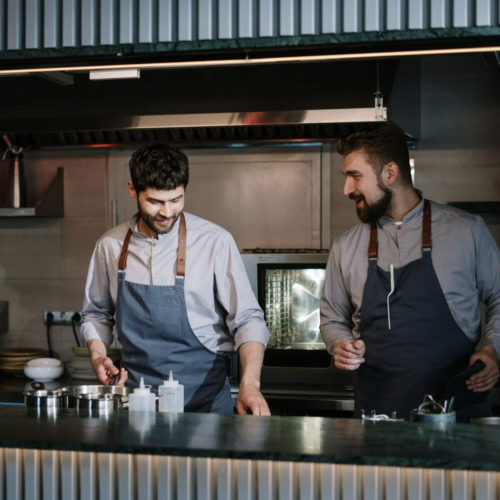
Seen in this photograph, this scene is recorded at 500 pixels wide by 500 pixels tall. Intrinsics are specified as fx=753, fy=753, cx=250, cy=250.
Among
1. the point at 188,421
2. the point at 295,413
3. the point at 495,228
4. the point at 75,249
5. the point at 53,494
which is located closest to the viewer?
the point at 53,494

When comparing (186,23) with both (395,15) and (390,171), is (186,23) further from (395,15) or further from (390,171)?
(390,171)

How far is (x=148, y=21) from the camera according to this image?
1.91 m

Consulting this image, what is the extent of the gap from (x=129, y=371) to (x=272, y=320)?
4.11 ft

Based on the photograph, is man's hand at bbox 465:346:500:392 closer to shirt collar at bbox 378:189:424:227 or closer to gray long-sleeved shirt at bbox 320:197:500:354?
gray long-sleeved shirt at bbox 320:197:500:354

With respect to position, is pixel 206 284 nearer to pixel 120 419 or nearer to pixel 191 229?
pixel 191 229

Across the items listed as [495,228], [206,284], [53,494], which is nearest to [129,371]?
[206,284]

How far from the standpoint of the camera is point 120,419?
6.40ft

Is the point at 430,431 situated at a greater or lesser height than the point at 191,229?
lesser

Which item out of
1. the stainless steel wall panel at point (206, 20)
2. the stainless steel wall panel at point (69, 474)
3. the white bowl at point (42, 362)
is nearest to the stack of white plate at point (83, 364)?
the white bowl at point (42, 362)

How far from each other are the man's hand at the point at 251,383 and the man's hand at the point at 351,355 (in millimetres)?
279

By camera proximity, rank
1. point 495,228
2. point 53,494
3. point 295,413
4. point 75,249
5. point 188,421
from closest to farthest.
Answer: point 53,494 < point 188,421 < point 295,413 < point 495,228 < point 75,249

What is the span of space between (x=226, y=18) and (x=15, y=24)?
0.58 m

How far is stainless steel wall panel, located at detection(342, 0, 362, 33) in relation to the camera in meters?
1.82

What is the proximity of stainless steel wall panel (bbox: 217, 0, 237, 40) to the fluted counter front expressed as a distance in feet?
3.22
